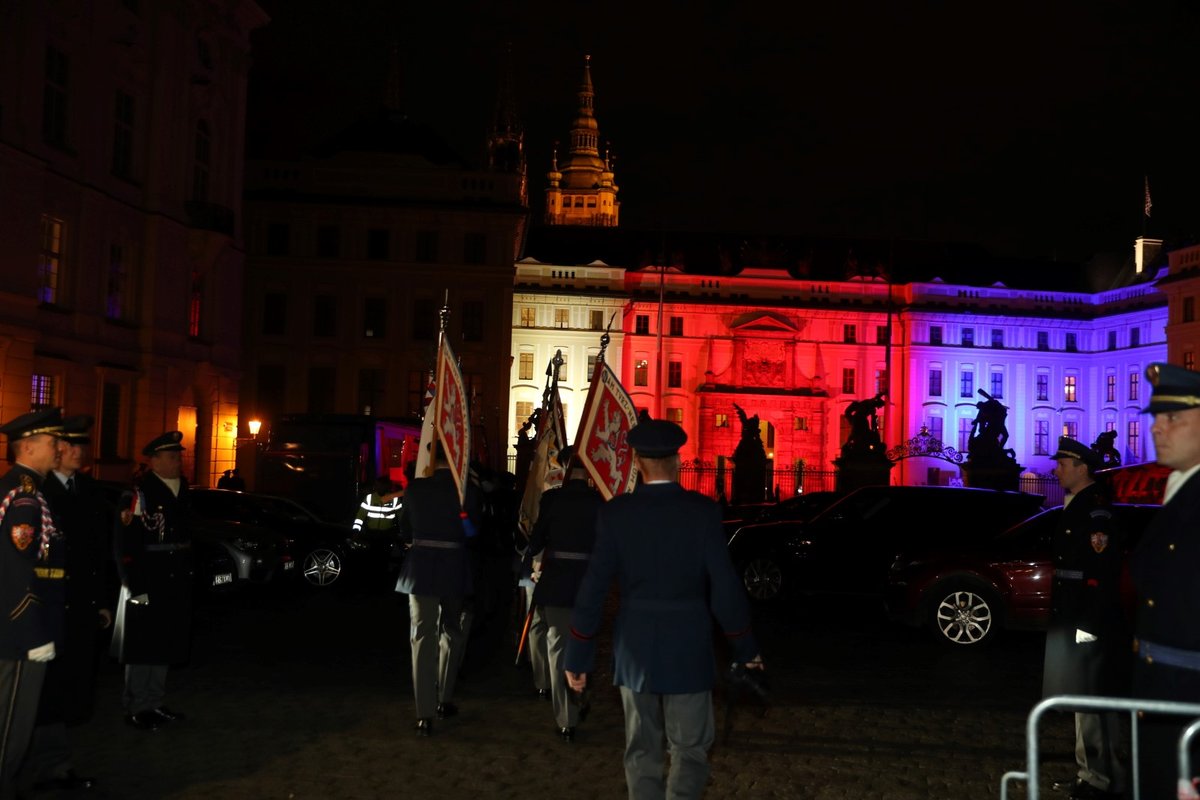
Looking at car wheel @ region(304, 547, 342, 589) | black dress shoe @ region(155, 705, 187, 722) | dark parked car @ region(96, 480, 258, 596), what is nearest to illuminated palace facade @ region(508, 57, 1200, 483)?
car wheel @ region(304, 547, 342, 589)

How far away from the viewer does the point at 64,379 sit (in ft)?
99.3

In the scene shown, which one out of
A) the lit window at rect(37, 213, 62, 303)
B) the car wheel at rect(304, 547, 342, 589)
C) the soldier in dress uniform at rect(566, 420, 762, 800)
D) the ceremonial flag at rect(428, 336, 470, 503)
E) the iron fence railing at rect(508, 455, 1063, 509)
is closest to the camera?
the soldier in dress uniform at rect(566, 420, 762, 800)

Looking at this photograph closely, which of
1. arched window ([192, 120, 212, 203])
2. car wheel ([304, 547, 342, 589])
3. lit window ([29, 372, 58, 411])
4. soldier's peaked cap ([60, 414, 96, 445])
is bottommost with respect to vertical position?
car wheel ([304, 547, 342, 589])

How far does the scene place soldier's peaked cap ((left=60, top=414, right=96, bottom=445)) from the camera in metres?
7.34

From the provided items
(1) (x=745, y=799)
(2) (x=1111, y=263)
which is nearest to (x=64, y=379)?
(1) (x=745, y=799)

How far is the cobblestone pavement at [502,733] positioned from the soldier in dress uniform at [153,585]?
304mm

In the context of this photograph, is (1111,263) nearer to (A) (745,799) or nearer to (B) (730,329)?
(B) (730,329)

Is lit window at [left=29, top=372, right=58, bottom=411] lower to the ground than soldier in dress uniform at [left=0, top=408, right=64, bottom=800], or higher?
higher

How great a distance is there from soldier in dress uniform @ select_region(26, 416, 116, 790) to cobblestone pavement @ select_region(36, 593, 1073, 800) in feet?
0.66

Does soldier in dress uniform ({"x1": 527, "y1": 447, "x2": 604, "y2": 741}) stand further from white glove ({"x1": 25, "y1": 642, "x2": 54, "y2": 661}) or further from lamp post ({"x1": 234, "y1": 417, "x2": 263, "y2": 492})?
lamp post ({"x1": 234, "y1": 417, "x2": 263, "y2": 492})

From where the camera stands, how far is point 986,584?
48.2 feet

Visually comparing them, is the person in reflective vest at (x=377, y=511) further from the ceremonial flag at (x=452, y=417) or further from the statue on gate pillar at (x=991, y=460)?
the statue on gate pillar at (x=991, y=460)

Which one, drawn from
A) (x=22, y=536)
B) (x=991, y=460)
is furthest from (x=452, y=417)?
(x=991, y=460)

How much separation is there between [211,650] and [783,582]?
9.02 metres
